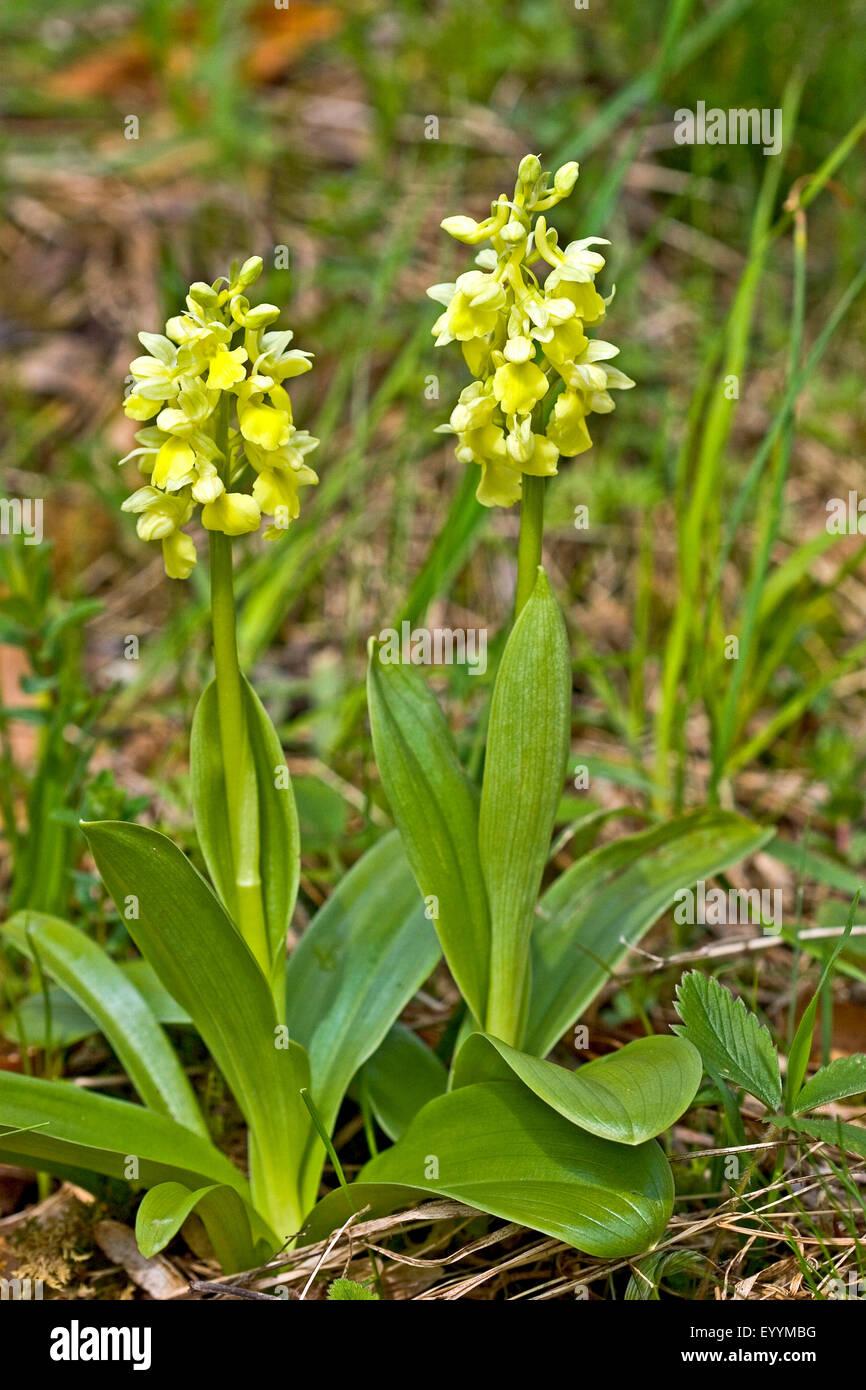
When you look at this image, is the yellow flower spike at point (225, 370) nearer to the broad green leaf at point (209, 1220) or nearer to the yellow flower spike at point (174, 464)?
the yellow flower spike at point (174, 464)

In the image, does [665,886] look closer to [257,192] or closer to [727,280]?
[727,280]

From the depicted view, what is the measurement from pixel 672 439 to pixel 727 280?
838 mm

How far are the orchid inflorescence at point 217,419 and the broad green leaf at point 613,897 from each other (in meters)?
0.88

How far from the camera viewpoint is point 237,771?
5.78ft

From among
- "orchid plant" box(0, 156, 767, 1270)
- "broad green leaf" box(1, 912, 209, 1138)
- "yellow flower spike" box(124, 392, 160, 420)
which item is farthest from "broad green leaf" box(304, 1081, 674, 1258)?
"yellow flower spike" box(124, 392, 160, 420)

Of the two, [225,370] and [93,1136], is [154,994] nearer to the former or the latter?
[93,1136]

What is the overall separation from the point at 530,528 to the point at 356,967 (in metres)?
0.83

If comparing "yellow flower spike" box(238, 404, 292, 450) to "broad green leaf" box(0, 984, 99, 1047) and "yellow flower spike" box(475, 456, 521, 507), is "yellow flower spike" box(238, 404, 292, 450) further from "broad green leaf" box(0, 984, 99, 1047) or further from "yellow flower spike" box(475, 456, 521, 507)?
"broad green leaf" box(0, 984, 99, 1047)

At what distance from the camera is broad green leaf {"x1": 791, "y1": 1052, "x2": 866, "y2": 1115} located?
1.62 m

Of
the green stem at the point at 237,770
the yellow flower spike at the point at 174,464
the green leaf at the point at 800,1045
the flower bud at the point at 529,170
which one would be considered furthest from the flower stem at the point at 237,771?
the green leaf at the point at 800,1045

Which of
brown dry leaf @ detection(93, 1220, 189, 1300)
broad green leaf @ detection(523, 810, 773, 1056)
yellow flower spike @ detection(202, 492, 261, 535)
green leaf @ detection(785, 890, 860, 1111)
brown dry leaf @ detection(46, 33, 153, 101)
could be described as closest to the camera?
yellow flower spike @ detection(202, 492, 261, 535)

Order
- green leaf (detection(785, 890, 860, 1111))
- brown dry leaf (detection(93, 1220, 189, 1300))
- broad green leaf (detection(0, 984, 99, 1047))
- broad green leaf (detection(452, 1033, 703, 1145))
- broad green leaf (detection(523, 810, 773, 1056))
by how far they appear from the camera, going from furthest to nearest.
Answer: broad green leaf (detection(0, 984, 99, 1047)), broad green leaf (detection(523, 810, 773, 1056)), brown dry leaf (detection(93, 1220, 189, 1300)), green leaf (detection(785, 890, 860, 1111)), broad green leaf (detection(452, 1033, 703, 1145))

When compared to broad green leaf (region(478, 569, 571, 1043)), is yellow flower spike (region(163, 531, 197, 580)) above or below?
above

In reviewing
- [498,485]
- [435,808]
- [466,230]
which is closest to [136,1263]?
[435,808]
